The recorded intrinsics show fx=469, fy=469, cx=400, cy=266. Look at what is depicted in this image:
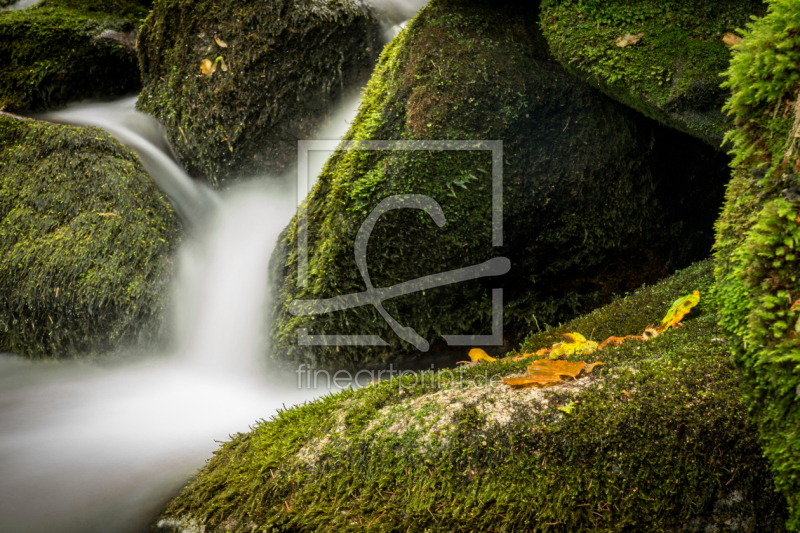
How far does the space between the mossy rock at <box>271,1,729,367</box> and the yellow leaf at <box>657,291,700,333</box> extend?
123cm

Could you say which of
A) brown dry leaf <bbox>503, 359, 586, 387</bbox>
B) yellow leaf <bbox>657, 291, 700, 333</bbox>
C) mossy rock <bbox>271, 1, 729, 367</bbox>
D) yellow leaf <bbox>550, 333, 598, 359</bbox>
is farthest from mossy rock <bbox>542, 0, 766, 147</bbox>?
brown dry leaf <bbox>503, 359, 586, 387</bbox>

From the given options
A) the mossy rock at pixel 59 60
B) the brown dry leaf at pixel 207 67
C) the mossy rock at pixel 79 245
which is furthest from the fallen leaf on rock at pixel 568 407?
the mossy rock at pixel 59 60

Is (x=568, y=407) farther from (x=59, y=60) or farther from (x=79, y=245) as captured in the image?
(x=59, y=60)

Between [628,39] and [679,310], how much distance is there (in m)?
1.72

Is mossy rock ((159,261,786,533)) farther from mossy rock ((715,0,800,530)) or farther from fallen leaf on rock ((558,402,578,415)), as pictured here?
mossy rock ((715,0,800,530))

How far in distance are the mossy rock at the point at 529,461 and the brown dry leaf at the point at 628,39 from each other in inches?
69.8

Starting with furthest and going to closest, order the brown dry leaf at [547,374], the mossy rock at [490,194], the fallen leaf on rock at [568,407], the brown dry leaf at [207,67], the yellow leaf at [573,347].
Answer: the brown dry leaf at [207,67] < the mossy rock at [490,194] < the yellow leaf at [573,347] < the brown dry leaf at [547,374] < the fallen leaf on rock at [568,407]

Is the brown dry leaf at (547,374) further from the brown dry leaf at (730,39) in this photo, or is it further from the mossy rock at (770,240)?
the brown dry leaf at (730,39)

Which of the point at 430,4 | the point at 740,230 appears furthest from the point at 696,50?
the point at 430,4

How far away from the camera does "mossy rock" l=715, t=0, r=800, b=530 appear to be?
1.39 meters

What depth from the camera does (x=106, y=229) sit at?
4637 mm

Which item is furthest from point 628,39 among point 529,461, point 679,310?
point 529,461

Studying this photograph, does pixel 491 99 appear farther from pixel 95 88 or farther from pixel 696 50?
pixel 95 88

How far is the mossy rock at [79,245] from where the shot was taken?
4496 millimetres
